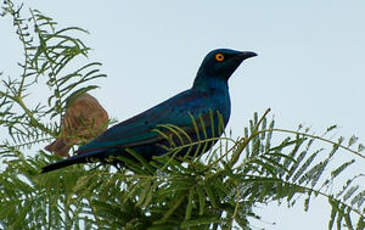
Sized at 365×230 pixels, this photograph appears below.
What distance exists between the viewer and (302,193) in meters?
3.14

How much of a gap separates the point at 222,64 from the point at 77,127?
1979 millimetres

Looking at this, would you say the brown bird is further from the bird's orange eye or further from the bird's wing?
the bird's orange eye

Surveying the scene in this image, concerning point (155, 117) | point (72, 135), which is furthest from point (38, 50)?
point (155, 117)

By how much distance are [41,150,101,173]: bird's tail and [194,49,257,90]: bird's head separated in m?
2.01

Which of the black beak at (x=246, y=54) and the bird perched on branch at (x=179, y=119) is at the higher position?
the black beak at (x=246, y=54)

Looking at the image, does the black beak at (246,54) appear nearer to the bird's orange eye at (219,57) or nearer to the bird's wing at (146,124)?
the bird's orange eye at (219,57)

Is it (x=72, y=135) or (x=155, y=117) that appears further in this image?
(x=155, y=117)

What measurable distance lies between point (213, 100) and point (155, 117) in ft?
2.62

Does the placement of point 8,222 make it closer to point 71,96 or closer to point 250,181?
point 71,96

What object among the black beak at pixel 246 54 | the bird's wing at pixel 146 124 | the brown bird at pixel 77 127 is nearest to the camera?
the brown bird at pixel 77 127

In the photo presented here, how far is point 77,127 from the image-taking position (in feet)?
15.4

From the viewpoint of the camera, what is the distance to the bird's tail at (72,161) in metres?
4.08

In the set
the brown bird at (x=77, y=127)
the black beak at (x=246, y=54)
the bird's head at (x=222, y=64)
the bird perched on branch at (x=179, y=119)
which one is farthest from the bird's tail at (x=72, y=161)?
the black beak at (x=246, y=54)

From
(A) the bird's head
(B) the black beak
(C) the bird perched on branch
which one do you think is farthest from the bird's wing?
(B) the black beak
